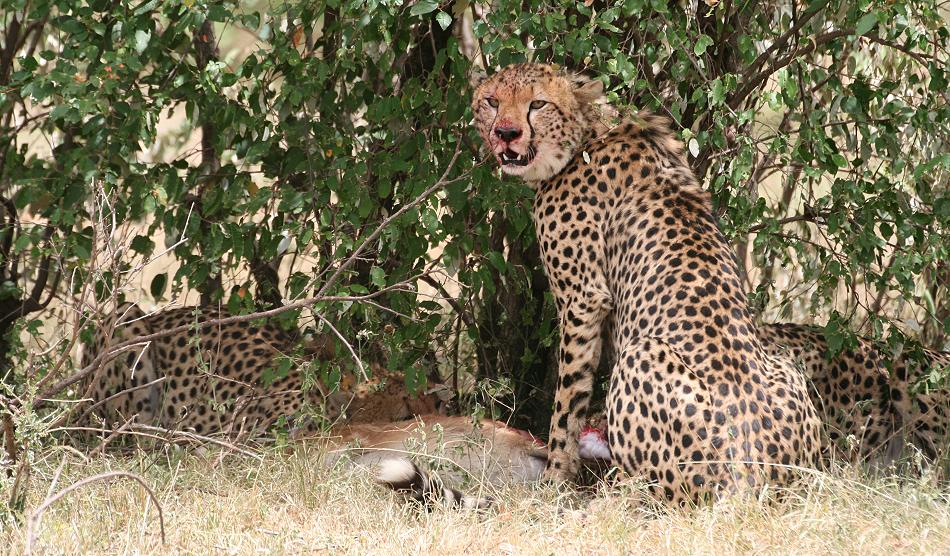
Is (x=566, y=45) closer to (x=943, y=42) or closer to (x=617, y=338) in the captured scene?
(x=617, y=338)

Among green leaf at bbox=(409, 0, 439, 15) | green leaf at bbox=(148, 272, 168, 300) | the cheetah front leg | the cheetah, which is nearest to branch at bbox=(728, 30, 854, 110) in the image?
the cheetah

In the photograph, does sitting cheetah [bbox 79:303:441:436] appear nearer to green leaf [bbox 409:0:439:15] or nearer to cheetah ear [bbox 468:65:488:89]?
cheetah ear [bbox 468:65:488:89]

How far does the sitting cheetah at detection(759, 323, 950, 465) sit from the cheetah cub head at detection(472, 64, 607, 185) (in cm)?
102

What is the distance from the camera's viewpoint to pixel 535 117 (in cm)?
445

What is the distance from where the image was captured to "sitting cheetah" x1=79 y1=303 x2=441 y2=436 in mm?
4957

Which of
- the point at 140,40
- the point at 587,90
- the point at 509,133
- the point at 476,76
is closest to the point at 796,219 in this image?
the point at 587,90

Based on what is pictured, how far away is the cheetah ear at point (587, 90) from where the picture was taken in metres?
4.50

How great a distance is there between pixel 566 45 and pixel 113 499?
2010mm

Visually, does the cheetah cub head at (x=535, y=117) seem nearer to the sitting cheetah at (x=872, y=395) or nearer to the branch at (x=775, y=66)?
the branch at (x=775, y=66)

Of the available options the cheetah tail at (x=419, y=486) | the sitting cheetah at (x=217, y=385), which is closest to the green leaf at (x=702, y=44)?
the cheetah tail at (x=419, y=486)

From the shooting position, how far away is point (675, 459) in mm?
3674

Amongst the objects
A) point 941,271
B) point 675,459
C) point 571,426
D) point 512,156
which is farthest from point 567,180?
point 941,271

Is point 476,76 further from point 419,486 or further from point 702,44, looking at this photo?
point 419,486

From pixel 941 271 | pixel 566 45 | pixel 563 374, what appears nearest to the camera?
pixel 566 45
